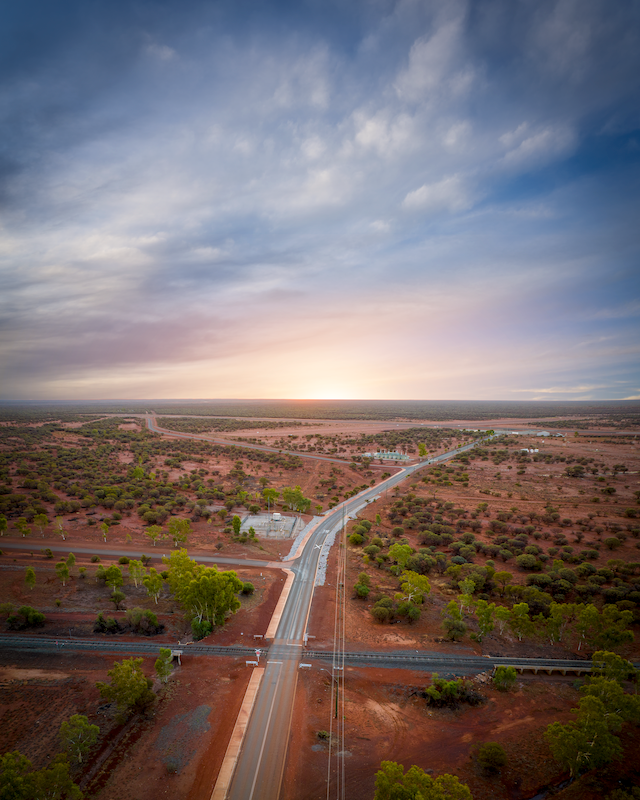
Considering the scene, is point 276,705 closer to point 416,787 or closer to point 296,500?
point 416,787

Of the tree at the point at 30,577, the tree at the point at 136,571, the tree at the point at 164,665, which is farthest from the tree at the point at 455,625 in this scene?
the tree at the point at 30,577

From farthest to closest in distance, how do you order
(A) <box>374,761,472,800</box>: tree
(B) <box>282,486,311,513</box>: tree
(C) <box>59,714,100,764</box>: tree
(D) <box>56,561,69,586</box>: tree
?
(B) <box>282,486,311,513</box>: tree < (D) <box>56,561,69,586</box>: tree < (C) <box>59,714,100,764</box>: tree < (A) <box>374,761,472,800</box>: tree

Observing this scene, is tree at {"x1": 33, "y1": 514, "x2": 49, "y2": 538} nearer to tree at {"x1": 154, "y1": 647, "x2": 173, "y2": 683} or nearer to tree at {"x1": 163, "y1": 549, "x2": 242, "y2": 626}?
tree at {"x1": 163, "y1": 549, "x2": 242, "y2": 626}

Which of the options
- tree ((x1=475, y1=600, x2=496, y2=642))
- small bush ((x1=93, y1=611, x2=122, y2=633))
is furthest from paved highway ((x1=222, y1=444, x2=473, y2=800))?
tree ((x1=475, y1=600, x2=496, y2=642))

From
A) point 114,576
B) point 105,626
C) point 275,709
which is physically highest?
point 114,576

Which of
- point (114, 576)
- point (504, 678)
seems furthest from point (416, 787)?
point (114, 576)

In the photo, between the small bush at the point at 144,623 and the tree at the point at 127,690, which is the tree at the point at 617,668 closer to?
the tree at the point at 127,690

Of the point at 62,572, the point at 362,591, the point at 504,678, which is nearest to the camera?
the point at 504,678

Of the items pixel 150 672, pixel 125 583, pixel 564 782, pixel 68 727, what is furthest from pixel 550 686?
pixel 125 583
